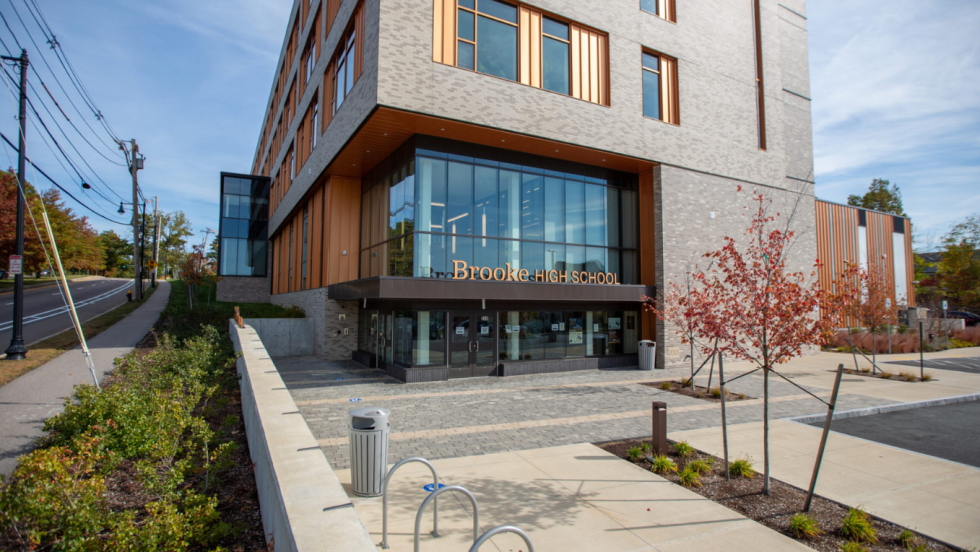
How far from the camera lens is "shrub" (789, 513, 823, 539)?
516cm

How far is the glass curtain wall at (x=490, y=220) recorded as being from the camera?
1559 centimetres

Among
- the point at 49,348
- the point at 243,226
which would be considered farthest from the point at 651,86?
the point at 243,226

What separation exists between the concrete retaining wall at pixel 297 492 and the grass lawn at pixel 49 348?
34.6 feet

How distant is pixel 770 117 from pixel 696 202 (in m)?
6.92

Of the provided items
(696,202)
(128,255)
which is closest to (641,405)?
(696,202)

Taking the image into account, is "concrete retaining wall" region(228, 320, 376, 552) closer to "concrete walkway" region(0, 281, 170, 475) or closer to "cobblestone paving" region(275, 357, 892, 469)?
"cobblestone paving" region(275, 357, 892, 469)

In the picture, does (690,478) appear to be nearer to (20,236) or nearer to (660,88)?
(660,88)

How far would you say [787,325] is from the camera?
6395 millimetres

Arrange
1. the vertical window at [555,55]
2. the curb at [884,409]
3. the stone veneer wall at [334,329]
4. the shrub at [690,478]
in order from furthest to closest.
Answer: the stone veneer wall at [334,329], the vertical window at [555,55], the curb at [884,409], the shrub at [690,478]

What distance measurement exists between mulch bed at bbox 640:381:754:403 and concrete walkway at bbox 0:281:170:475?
13739 millimetres

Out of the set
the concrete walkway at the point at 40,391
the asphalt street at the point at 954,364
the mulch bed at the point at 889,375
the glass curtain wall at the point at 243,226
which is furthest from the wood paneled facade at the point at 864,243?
the glass curtain wall at the point at 243,226

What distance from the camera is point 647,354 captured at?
1856 cm

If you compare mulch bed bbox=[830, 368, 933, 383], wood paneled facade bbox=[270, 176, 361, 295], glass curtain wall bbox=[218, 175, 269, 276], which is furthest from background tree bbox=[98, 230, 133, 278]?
mulch bed bbox=[830, 368, 933, 383]

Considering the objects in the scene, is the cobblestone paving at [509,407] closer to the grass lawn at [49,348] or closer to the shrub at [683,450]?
the shrub at [683,450]
